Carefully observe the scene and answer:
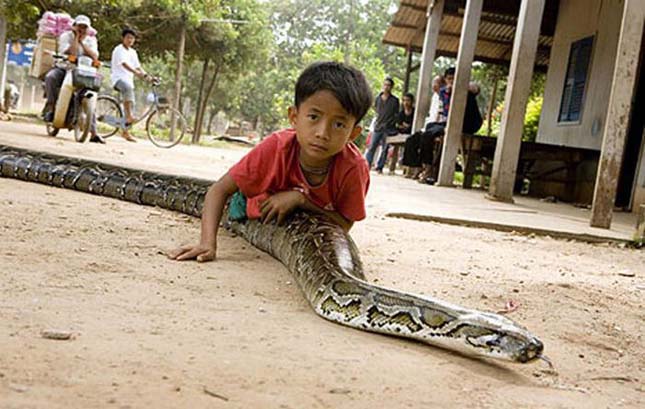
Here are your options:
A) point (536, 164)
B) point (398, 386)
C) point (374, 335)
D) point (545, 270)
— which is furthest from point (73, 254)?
point (536, 164)

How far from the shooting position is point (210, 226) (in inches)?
139

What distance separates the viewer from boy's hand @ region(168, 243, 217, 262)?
3.38m

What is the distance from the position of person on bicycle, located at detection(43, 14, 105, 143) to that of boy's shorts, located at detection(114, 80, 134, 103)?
1.40m

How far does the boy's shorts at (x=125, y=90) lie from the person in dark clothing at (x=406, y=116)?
695 cm

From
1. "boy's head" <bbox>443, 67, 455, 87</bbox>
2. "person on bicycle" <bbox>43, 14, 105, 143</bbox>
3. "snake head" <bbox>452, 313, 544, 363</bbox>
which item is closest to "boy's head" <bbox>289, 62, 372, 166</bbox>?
"snake head" <bbox>452, 313, 544, 363</bbox>

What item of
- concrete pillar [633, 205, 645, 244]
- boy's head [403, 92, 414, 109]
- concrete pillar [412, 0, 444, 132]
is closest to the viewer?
concrete pillar [633, 205, 645, 244]

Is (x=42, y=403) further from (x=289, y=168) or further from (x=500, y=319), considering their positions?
(x=289, y=168)

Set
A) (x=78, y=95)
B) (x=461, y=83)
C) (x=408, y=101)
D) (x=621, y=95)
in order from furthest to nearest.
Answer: (x=408, y=101), (x=78, y=95), (x=461, y=83), (x=621, y=95)

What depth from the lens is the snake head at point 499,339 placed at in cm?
221

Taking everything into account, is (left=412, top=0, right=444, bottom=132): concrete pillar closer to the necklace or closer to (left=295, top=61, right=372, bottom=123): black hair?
the necklace

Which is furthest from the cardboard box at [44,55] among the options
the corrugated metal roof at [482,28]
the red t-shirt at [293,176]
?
the red t-shirt at [293,176]

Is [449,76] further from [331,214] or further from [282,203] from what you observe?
[282,203]

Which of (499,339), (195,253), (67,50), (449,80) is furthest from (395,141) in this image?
(499,339)

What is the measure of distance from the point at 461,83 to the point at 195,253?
8.01 m
